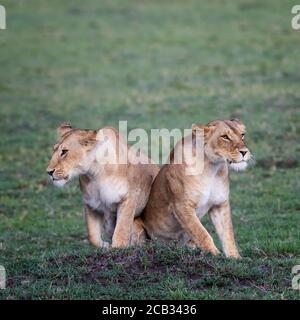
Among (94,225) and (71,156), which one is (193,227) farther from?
(71,156)

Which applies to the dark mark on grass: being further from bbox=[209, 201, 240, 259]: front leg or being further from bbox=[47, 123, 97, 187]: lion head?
bbox=[47, 123, 97, 187]: lion head

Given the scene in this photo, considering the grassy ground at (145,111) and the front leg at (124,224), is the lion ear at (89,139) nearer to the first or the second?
the front leg at (124,224)

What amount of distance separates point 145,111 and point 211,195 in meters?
6.88

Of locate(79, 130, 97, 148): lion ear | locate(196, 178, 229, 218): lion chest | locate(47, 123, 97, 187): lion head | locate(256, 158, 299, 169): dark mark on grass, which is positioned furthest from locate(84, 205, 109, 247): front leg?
locate(256, 158, 299, 169): dark mark on grass

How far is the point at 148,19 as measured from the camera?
20.3m

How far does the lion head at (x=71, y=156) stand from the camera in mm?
6625

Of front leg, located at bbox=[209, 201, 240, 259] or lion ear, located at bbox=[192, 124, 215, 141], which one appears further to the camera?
front leg, located at bbox=[209, 201, 240, 259]

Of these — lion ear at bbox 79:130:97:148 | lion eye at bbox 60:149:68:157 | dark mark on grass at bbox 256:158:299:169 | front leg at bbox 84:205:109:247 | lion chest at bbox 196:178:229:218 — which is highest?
lion ear at bbox 79:130:97:148

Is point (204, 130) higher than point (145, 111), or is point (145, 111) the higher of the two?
point (145, 111)

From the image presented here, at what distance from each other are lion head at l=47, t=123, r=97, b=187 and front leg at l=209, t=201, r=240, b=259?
997 millimetres

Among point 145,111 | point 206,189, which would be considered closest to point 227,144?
point 206,189

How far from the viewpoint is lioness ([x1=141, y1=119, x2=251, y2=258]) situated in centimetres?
660

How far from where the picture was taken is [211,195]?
6809 millimetres

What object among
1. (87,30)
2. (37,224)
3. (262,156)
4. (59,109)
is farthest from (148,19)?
(37,224)
